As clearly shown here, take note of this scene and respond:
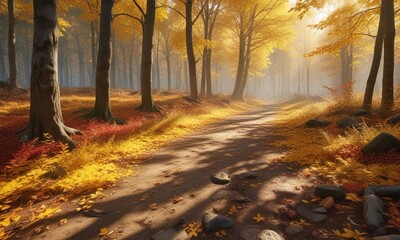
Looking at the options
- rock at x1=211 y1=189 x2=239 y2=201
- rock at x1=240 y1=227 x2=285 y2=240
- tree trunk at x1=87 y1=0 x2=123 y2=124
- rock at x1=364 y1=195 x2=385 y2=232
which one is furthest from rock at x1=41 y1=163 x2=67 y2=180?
rock at x1=364 y1=195 x2=385 y2=232

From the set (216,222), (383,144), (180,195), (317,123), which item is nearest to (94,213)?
(180,195)

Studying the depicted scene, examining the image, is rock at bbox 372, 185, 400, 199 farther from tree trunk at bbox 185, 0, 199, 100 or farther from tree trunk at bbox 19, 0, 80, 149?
tree trunk at bbox 185, 0, 199, 100

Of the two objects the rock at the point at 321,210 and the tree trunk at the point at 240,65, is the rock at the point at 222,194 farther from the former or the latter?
the tree trunk at the point at 240,65

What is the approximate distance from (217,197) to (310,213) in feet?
4.39

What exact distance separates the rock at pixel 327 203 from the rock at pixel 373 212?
1.27ft

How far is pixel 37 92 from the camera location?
5.80m

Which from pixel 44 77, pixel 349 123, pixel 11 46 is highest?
pixel 11 46

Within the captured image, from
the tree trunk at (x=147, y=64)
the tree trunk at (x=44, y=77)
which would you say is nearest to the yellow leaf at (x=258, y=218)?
the tree trunk at (x=44, y=77)

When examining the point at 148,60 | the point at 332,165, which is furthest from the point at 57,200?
the point at 148,60

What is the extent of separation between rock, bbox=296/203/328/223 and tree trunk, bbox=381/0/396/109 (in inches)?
280

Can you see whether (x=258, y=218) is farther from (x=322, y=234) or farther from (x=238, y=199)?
(x=322, y=234)

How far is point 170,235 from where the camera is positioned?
2754 millimetres

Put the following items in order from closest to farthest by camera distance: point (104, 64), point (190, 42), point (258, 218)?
1. point (258, 218)
2. point (104, 64)
3. point (190, 42)

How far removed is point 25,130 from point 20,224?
3.82 m
